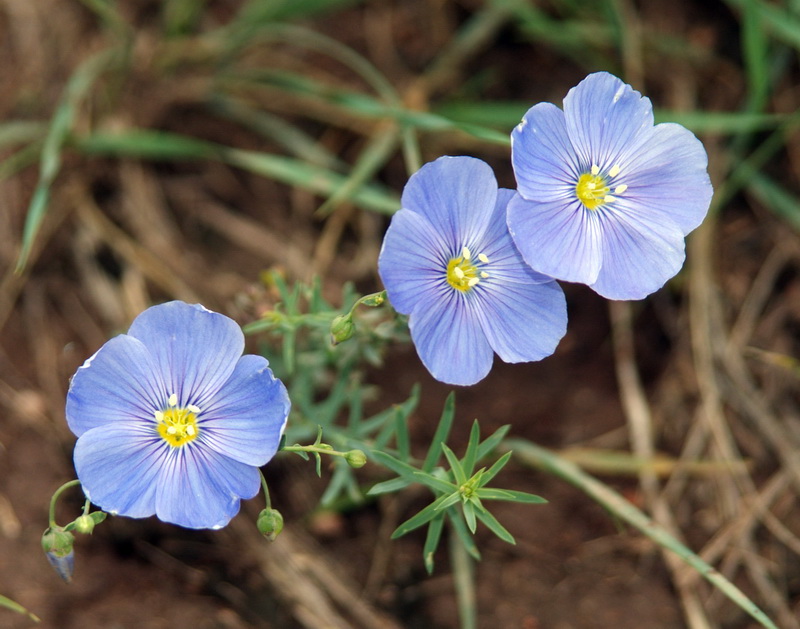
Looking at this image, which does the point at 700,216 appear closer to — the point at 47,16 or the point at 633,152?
the point at 633,152

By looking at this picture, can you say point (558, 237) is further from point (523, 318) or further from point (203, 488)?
point (203, 488)

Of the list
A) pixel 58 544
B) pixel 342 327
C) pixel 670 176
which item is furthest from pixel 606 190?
pixel 58 544

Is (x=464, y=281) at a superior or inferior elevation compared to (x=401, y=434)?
superior

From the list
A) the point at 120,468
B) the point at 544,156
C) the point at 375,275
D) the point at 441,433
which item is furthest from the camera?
the point at 375,275

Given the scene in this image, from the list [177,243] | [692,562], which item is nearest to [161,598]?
[177,243]

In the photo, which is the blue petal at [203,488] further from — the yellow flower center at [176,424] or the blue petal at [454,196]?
the blue petal at [454,196]

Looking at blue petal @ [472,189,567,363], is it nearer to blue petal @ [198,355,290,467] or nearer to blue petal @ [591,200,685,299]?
blue petal @ [591,200,685,299]

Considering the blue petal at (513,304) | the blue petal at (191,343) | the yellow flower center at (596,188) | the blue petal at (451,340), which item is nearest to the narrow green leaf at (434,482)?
the blue petal at (451,340)
